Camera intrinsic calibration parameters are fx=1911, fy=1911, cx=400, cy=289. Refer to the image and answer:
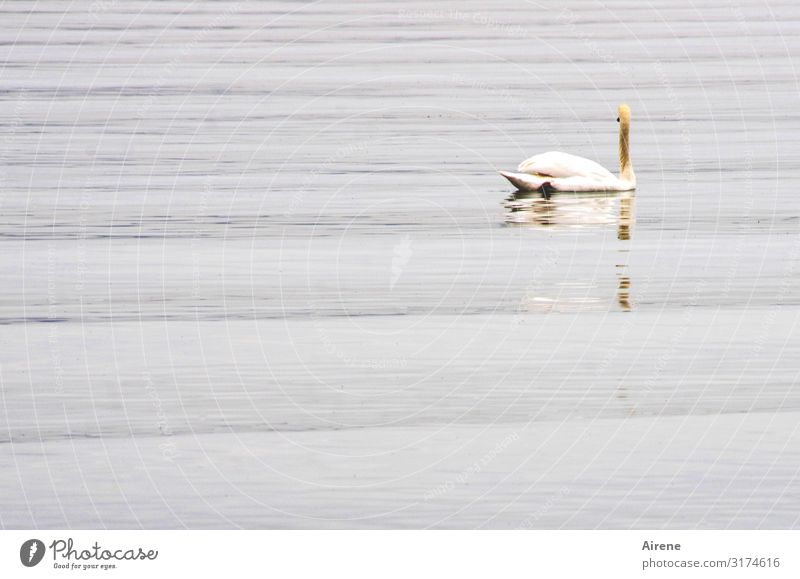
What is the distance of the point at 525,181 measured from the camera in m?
21.6

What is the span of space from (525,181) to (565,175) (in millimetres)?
588

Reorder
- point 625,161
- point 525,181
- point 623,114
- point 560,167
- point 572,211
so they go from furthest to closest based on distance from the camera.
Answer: point 623,114, point 625,161, point 560,167, point 525,181, point 572,211

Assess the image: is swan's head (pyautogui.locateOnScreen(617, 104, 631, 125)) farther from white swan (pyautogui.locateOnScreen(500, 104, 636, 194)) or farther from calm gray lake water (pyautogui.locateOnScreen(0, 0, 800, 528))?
white swan (pyautogui.locateOnScreen(500, 104, 636, 194))

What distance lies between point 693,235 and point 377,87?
1243 cm

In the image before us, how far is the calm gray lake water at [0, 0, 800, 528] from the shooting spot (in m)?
11.5

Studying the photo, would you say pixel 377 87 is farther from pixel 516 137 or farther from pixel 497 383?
pixel 497 383

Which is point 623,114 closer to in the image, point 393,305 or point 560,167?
point 560,167

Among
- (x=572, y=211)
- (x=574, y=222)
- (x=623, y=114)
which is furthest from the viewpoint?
(x=623, y=114)

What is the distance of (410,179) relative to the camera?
21906mm

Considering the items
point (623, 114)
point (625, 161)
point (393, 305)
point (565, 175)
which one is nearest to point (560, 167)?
point (565, 175)

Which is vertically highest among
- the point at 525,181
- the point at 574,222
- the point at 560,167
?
the point at 560,167

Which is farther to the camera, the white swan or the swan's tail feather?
the white swan

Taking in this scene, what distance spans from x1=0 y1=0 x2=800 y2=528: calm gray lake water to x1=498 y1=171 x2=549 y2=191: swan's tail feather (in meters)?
0.21

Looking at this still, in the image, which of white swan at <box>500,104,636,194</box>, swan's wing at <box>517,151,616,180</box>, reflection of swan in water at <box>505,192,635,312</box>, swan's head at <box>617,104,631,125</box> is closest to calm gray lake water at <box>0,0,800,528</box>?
reflection of swan in water at <box>505,192,635,312</box>
